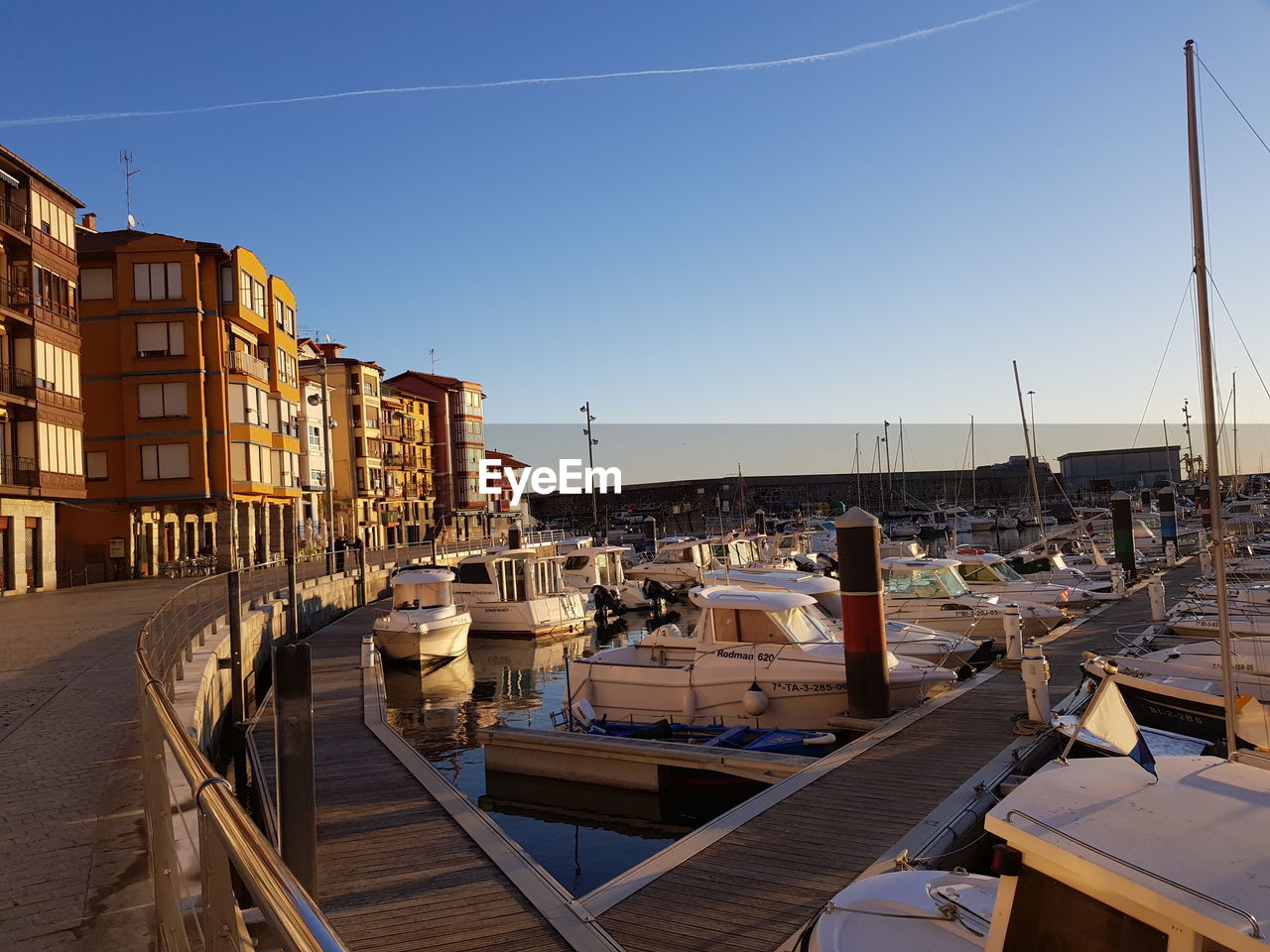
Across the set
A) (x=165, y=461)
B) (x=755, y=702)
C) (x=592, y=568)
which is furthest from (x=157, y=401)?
(x=755, y=702)

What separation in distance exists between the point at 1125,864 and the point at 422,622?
2630cm

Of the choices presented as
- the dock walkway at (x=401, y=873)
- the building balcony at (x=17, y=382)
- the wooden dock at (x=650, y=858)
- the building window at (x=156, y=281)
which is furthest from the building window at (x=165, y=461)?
the dock walkway at (x=401, y=873)

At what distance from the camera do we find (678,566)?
48312 millimetres

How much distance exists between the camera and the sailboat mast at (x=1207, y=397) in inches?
417

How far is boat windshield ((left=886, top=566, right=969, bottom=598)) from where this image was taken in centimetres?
2648

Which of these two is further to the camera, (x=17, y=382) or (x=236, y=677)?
(x=17, y=382)

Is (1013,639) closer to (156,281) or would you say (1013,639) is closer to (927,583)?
(927,583)

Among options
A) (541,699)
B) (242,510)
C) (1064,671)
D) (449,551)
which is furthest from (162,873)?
(449,551)

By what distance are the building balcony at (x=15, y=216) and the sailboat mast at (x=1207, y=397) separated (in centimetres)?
3777

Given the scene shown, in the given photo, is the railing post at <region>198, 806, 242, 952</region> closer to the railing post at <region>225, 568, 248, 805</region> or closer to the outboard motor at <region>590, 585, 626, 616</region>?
the railing post at <region>225, 568, 248, 805</region>

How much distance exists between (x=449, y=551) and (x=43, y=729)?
45408 mm

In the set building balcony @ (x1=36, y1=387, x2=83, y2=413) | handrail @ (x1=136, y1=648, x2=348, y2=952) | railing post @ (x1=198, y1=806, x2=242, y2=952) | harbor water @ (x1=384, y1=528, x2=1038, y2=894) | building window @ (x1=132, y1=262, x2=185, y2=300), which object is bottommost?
harbor water @ (x1=384, y1=528, x2=1038, y2=894)

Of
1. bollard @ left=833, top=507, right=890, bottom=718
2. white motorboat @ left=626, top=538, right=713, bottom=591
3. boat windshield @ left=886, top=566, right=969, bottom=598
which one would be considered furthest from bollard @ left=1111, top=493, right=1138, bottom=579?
bollard @ left=833, top=507, right=890, bottom=718

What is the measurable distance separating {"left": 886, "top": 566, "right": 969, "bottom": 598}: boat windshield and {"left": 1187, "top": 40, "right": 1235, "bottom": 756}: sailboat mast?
594 inches
